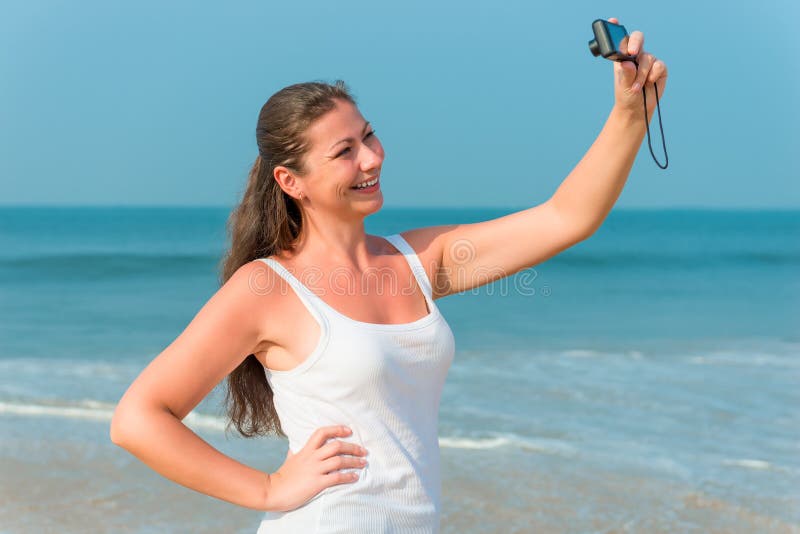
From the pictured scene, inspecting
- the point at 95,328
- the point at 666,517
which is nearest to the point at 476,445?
the point at 666,517

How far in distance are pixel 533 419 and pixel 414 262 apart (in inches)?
157

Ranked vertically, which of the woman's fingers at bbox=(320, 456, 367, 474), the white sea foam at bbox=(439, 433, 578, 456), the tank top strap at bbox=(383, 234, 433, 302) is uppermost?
the tank top strap at bbox=(383, 234, 433, 302)

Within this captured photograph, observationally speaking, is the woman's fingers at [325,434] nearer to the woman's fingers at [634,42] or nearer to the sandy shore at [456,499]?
the woman's fingers at [634,42]

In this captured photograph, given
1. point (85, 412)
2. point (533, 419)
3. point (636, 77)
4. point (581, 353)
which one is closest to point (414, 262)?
point (636, 77)

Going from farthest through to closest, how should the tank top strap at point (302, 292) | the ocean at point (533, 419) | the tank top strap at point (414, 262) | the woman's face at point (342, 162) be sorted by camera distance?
the ocean at point (533, 419)
the tank top strap at point (414, 262)
the woman's face at point (342, 162)
the tank top strap at point (302, 292)

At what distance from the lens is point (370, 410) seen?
2094 millimetres

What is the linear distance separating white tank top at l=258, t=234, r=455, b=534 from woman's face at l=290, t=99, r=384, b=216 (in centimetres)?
24

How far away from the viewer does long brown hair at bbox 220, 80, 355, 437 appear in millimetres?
2264

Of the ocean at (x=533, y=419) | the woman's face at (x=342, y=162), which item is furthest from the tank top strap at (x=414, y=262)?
the ocean at (x=533, y=419)

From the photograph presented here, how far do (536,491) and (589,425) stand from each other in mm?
1359

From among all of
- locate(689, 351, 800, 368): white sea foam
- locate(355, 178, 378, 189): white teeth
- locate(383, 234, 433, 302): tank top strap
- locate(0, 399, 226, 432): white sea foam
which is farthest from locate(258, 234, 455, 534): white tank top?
locate(689, 351, 800, 368): white sea foam

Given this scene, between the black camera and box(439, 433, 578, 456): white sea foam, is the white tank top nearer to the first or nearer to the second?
the black camera

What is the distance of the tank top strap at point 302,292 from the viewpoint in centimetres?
212

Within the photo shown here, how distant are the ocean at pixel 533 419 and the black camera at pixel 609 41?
1.90m
